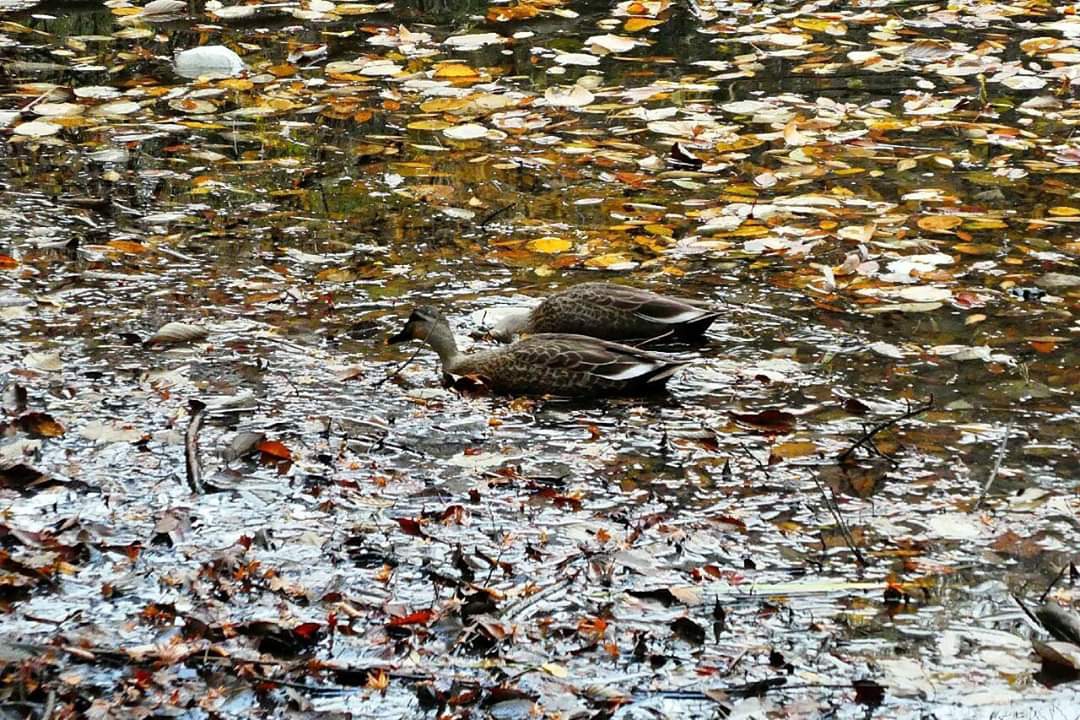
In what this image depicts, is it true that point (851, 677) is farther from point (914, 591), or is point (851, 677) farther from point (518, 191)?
point (518, 191)

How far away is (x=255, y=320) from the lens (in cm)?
687

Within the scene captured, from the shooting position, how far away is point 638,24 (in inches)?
450

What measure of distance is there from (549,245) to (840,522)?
295cm

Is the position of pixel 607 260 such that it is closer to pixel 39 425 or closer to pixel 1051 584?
pixel 39 425

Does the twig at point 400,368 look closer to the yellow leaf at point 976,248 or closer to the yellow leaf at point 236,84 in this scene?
the yellow leaf at point 976,248

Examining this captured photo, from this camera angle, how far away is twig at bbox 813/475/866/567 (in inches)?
195

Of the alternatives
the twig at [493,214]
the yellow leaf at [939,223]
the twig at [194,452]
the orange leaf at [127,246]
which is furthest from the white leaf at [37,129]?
the yellow leaf at [939,223]

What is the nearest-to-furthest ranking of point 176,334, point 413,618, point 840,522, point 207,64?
point 413,618
point 840,522
point 176,334
point 207,64

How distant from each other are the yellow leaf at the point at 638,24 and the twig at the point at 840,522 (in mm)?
6518

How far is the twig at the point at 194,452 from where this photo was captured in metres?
5.38

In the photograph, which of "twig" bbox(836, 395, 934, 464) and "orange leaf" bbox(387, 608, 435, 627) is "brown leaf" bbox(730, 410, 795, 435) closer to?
"twig" bbox(836, 395, 934, 464)

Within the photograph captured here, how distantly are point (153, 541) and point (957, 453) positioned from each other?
285 cm

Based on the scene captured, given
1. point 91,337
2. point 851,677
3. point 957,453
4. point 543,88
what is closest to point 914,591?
point 851,677

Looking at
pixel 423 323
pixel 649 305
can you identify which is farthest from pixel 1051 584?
pixel 423 323
